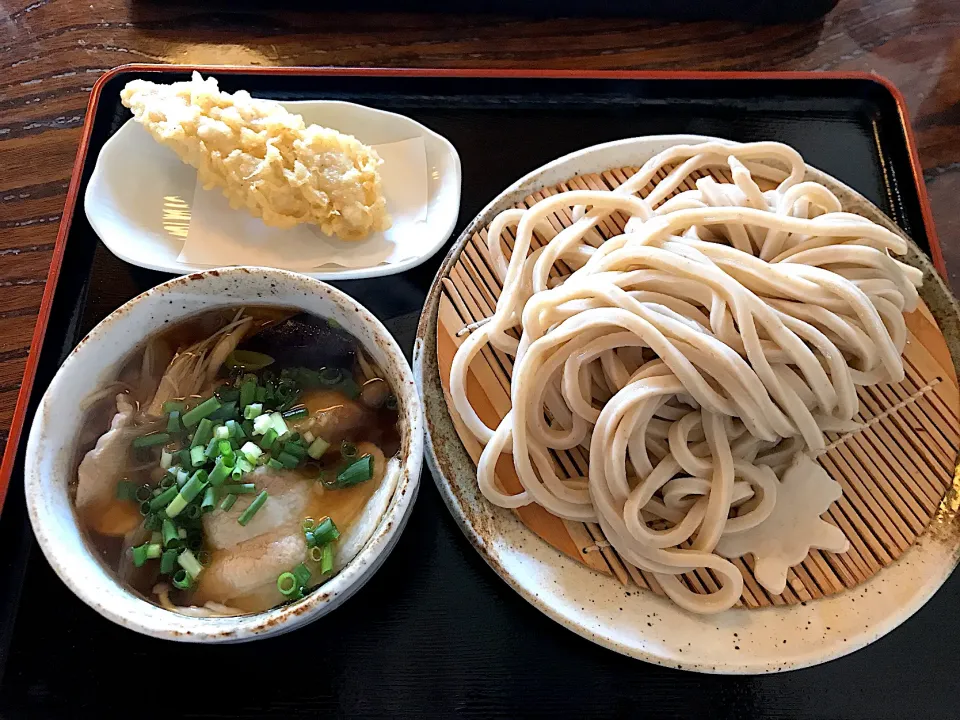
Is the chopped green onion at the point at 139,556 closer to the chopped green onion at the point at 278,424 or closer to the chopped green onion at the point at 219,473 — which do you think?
the chopped green onion at the point at 219,473

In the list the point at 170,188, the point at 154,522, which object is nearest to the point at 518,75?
the point at 170,188

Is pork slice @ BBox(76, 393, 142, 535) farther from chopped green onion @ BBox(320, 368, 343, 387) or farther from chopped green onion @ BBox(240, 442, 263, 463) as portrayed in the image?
chopped green onion @ BBox(320, 368, 343, 387)

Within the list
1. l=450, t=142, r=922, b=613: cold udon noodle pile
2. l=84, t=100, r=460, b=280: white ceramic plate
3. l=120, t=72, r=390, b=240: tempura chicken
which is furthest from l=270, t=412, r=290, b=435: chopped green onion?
l=120, t=72, r=390, b=240: tempura chicken

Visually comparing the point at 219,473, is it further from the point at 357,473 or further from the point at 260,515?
the point at 357,473

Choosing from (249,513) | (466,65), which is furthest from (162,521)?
(466,65)

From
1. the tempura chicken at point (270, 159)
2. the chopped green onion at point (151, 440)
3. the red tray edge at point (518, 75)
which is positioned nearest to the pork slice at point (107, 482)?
the chopped green onion at point (151, 440)

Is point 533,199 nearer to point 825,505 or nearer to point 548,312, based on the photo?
point 548,312
